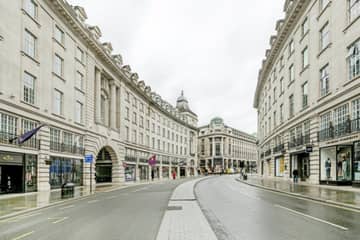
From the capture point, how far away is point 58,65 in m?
34.3

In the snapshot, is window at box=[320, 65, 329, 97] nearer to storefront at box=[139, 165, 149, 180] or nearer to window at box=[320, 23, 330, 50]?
window at box=[320, 23, 330, 50]

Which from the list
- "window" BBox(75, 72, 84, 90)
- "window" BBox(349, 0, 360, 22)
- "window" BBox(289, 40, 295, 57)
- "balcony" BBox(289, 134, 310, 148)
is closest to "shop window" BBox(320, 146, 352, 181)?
"balcony" BBox(289, 134, 310, 148)

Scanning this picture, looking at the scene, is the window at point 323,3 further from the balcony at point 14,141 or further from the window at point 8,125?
the balcony at point 14,141

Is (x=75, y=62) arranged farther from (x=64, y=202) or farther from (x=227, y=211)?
(x=227, y=211)

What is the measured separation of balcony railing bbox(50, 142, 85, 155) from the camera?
32766 mm

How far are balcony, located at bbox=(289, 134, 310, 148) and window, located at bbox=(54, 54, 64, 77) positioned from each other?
79.8 feet

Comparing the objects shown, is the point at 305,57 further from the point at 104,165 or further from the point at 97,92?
the point at 104,165

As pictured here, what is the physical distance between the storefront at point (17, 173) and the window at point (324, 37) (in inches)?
1014

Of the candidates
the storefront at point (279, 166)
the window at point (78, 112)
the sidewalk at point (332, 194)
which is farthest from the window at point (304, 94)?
the window at point (78, 112)

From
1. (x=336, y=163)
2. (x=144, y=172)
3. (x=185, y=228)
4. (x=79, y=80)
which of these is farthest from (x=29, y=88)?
(x=144, y=172)

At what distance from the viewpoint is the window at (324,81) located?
1192 inches

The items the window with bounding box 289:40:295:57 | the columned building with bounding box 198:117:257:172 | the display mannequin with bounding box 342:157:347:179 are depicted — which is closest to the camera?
the display mannequin with bounding box 342:157:347:179

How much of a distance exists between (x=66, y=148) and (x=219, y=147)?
120893mm

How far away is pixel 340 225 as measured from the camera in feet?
34.3
